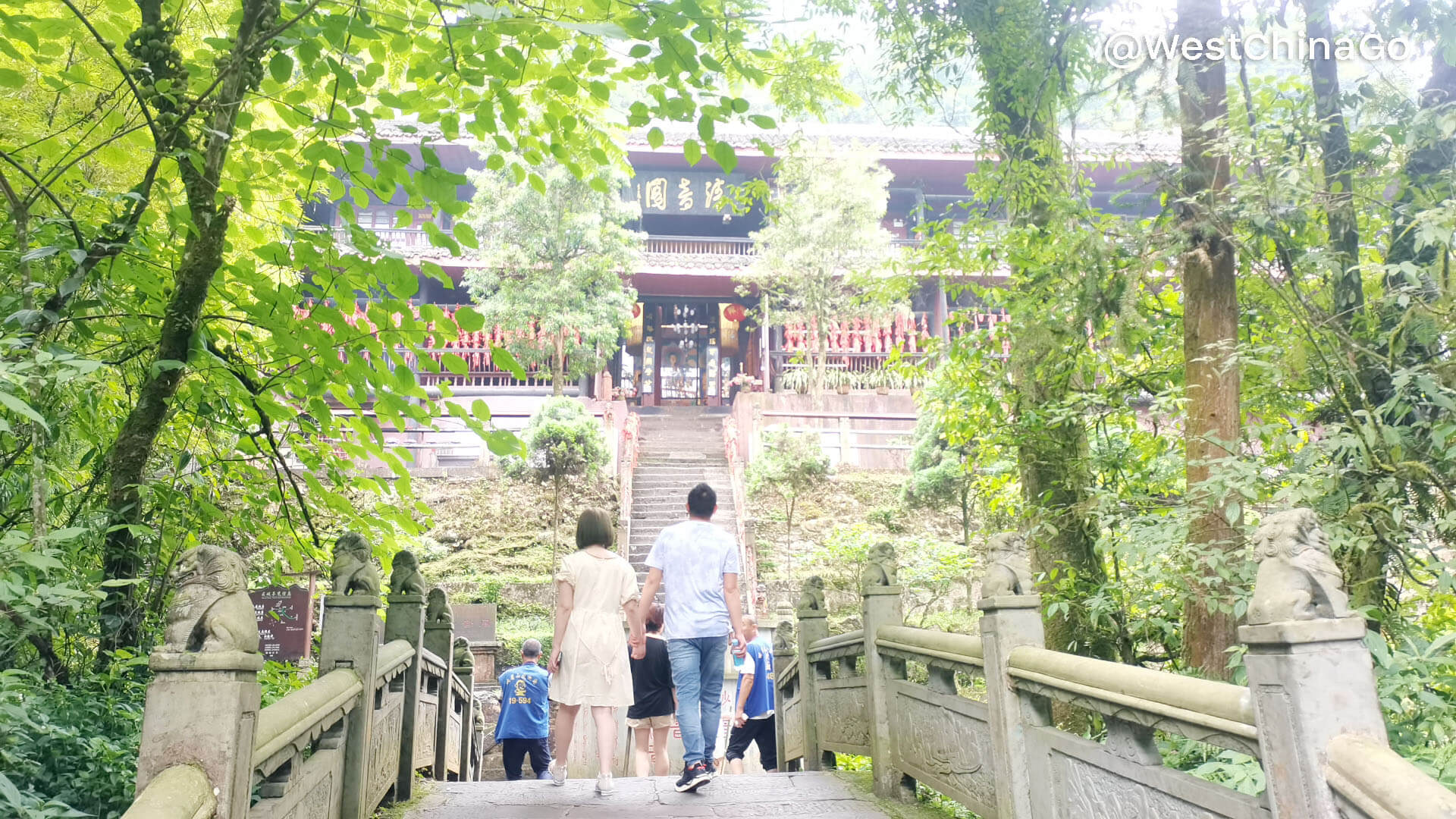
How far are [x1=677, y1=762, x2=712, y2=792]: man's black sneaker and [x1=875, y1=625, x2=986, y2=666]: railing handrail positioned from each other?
3.36 feet

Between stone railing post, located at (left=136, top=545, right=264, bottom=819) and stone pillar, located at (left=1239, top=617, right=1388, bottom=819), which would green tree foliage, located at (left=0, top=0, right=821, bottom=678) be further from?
stone pillar, located at (left=1239, top=617, right=1388, bottom=819)

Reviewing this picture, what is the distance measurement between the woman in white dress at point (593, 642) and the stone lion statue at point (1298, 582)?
10.2ft

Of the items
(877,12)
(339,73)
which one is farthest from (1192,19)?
(339,73)

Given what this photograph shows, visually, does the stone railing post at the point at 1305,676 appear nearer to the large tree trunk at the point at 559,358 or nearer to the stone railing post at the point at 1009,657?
the stone railing post at the point at 1009,657

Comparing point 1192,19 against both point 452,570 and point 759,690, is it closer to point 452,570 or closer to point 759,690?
point 759,690

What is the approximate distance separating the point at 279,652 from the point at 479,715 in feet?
6.72

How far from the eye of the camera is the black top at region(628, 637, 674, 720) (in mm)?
5762

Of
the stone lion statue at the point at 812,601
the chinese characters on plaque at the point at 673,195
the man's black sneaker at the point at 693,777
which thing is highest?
the chinese characters on plaque at the point at 673,195

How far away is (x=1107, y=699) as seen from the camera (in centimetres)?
249

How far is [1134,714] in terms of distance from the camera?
2.40 metres

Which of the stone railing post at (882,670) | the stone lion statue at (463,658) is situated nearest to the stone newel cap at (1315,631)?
the stone railing post at (882,670)

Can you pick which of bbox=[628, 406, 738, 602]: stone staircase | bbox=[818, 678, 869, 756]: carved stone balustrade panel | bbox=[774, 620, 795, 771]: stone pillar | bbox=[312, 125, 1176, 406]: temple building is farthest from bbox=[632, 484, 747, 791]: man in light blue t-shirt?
bbox=[312, 125, 1176, 406]: temple building

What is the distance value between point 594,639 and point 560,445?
984 cm

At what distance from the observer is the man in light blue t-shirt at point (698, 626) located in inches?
177
